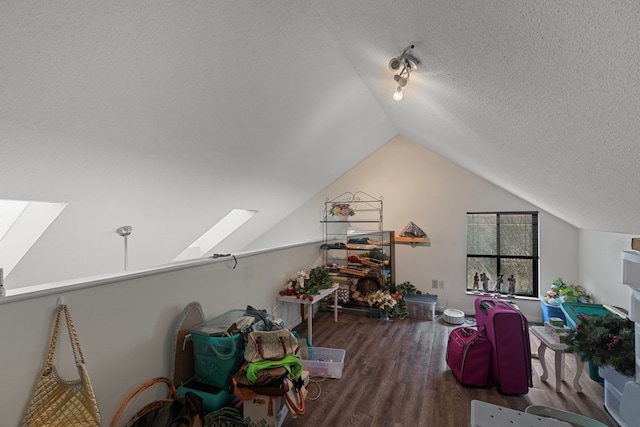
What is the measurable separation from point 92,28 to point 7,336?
4.26 feet

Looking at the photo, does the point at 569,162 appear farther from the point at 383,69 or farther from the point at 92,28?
the point at 92,28

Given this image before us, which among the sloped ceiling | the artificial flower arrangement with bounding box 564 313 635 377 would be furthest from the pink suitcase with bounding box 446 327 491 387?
the sloped ceiling

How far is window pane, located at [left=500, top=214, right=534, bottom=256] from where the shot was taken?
4.13m

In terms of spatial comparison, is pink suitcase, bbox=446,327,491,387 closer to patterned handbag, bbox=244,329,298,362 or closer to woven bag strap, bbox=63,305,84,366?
patterned handbag, bbox=244,329,298,362

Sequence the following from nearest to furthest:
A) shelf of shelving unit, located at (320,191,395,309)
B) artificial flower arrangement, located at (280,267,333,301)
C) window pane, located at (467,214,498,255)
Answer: artificial flower arrangement, located at (280,267,333,301) → window pane, located at (467,214,498,255) → shelf of shelving unit, located at (320,191,395,309)

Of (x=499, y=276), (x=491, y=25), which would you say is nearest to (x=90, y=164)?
(x=491, y=25)

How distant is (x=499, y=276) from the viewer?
4.26 meters

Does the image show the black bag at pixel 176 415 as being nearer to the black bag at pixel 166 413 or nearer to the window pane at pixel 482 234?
the black bag at pixel 166 413

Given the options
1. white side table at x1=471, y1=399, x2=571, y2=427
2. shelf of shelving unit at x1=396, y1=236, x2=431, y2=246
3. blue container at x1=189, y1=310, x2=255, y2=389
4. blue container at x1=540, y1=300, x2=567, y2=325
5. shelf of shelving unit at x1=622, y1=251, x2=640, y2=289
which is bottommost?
blue container at x1=540, y1=300, x2=567, y2=325

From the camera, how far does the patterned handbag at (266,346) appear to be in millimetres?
1774

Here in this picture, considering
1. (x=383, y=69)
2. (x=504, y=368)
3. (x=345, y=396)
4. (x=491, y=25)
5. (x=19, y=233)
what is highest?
(x=383, y=69)

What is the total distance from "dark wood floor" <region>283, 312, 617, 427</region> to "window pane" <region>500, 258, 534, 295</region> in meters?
1.05

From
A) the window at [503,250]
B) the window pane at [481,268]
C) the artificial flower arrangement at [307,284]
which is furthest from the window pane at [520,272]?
the artificial flower arrangement at [307,284]

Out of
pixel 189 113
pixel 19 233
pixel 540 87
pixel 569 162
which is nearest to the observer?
pixel 540 87
